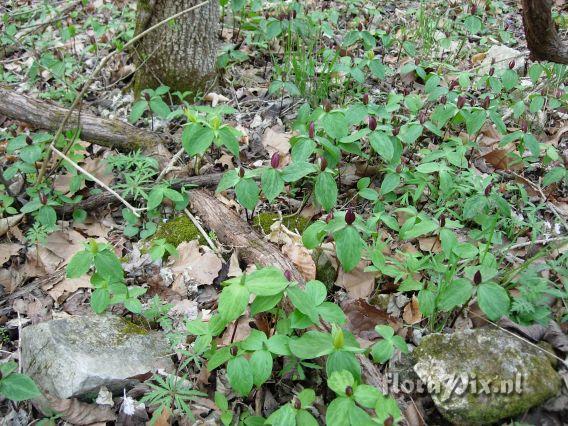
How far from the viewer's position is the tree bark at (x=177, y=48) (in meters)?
3.70

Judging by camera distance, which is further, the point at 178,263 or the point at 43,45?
the point at 43,45

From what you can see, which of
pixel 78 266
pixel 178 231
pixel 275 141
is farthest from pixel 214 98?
pixel 78 266

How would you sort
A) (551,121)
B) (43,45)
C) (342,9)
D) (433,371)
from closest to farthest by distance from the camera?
1. (433,371)
2. (551,121)
3. (43,45)
4. (342,9)

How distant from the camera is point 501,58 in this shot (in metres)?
4.20

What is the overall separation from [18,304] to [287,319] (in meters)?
1.58

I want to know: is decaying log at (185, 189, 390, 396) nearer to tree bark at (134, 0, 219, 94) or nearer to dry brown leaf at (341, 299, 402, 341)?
dry brown leaf at (341, 299, 402, 341)

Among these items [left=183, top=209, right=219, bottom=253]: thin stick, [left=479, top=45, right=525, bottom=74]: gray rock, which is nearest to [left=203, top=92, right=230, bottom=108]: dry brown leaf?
[left=183, top=209, right=219, bottom=253]: thin stick

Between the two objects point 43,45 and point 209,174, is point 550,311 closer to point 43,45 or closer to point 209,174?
point 209,174

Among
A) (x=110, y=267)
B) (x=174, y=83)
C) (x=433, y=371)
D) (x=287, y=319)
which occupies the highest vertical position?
(x=174, y=83)

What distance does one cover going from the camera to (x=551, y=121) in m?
3.63

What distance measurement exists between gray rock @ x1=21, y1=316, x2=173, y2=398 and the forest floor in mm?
67

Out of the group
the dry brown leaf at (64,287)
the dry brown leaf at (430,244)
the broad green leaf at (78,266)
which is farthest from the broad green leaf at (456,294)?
the dry brown leaf at (64,287)

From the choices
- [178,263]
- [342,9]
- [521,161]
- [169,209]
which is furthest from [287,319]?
[342,9]

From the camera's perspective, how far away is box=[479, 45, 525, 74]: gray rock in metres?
4.04
